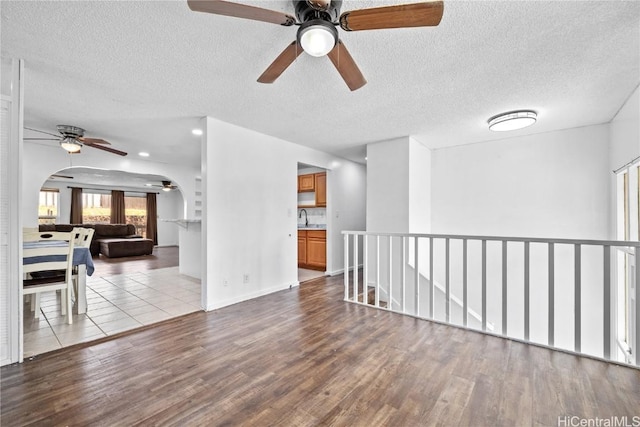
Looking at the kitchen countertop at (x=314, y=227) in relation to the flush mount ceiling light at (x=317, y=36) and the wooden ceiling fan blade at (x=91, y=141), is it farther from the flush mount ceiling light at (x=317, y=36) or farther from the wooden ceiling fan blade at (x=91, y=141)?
the flush mount ceiling light at (x=317, y=36)

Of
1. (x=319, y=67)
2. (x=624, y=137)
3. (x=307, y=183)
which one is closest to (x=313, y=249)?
(x=307, y=183)

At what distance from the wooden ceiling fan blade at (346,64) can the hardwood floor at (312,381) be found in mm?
2204

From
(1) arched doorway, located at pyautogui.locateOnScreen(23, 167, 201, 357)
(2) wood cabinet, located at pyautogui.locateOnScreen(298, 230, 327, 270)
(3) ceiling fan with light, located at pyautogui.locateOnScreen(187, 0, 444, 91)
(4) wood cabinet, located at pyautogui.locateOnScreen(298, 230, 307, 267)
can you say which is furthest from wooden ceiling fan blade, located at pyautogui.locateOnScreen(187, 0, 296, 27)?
(4) wood cabinet, located at pyautogui.locateOnScreen(298, 230, 307, 267)

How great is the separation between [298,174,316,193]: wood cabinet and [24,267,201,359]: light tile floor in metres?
2.94

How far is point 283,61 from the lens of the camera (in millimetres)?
1866

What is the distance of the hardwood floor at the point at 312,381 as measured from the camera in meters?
1.59

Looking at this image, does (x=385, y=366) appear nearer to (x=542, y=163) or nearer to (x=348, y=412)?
(x=348, y=412)

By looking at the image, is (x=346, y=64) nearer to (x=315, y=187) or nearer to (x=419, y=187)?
(x=419, y=187)

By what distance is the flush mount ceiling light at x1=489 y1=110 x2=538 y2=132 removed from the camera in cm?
317

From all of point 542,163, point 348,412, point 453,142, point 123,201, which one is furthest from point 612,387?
point 123,201

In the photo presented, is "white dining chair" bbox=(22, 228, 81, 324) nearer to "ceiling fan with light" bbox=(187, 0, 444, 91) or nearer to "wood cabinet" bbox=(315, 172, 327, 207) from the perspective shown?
"ceiling fan with light" bbox=(187, 0, 444, 91)

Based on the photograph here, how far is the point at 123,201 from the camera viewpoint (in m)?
10.0

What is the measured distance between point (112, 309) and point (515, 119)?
5.45 metres

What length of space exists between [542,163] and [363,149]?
109 inches
